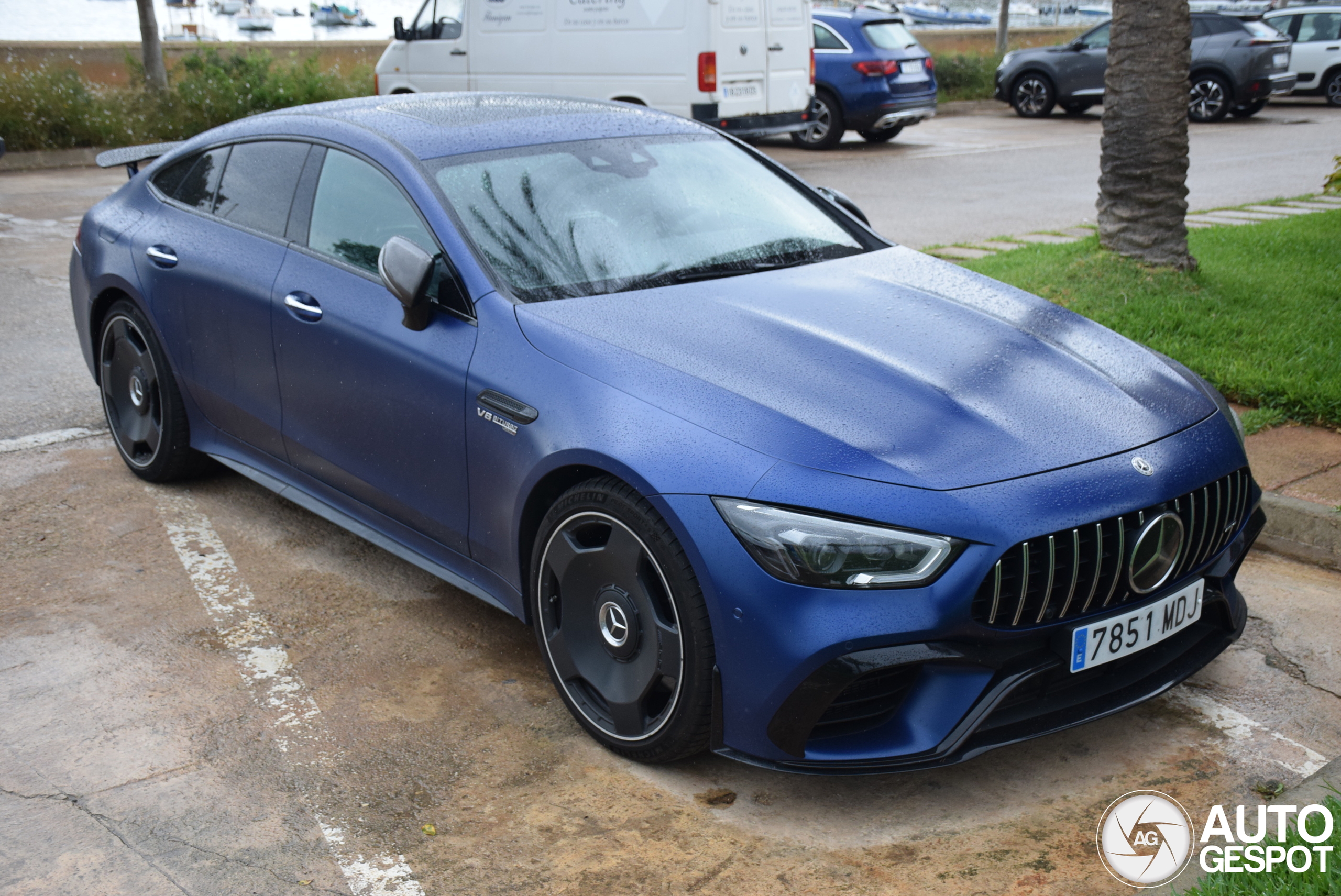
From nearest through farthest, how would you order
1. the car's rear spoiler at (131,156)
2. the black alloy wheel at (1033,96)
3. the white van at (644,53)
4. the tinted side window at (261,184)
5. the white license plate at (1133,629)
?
the white license plate at (1133,629) → the tinted side window at (261,184) → the car's rear spoiler at (131,156) → the white van at (644,53) → the black alloy wheel at (1033,96)

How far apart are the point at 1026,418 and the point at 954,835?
103 cm

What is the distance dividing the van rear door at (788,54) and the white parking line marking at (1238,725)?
39.8ft

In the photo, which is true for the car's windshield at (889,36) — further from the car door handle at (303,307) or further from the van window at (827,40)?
the car door handle at (303,307)

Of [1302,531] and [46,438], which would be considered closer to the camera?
[1302,531]

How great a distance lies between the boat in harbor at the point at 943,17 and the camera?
205 ft

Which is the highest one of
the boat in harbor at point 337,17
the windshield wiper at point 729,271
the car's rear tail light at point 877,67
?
the boat in harbor at point 337,17

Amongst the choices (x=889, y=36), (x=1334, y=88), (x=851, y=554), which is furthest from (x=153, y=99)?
(x=1334, y=88)

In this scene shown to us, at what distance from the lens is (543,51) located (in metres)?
14.9

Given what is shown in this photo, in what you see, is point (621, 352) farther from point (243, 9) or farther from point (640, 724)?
point (243, 9)

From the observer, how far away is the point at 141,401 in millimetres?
5141

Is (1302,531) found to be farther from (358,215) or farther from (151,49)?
(151,49)

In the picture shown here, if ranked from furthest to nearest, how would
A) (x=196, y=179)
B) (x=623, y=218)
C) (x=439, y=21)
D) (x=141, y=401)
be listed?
(x=439, y=21), (x=141, y=401), (x=196, y=179), (x=623, y=218)

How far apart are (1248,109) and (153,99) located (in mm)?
17282

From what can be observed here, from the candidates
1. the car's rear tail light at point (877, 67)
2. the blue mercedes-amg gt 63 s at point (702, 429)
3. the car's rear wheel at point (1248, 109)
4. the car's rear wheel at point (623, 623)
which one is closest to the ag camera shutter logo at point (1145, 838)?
the blue mercedes-amg gt 63 s at point (702, 429)
